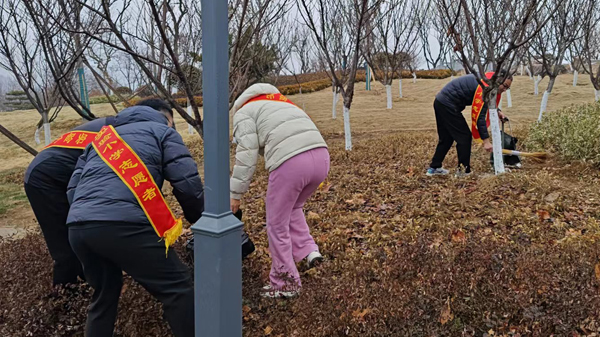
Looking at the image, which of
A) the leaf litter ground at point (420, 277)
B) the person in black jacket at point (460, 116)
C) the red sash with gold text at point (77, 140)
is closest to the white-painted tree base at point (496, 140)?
the person in black jacket at point (460, 116)

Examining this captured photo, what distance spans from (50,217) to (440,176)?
4.32 metres

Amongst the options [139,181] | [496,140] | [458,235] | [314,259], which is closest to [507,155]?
[496,140]

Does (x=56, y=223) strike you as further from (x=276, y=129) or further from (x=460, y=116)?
(x=460, y=116)

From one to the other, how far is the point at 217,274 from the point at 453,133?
4.17 metres

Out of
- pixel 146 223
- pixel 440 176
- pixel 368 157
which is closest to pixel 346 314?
pixel 146 223

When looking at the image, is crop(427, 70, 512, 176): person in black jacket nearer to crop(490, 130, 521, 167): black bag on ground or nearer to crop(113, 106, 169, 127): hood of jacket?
crop(490, 130, 521, 167): black bag on ground

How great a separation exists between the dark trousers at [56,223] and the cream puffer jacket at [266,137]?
1146mm

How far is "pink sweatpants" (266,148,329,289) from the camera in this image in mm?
2621

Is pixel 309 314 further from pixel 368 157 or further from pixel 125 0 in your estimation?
pixel 368 157

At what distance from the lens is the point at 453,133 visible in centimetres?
515

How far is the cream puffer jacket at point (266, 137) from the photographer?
2.61m

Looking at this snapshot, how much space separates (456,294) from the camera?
223cm

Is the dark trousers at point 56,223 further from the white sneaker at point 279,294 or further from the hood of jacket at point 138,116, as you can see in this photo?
the white sneaker at point 279,294

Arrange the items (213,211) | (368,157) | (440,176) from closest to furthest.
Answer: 1. (213,211)
2. (440,176)
3. (368,157)
